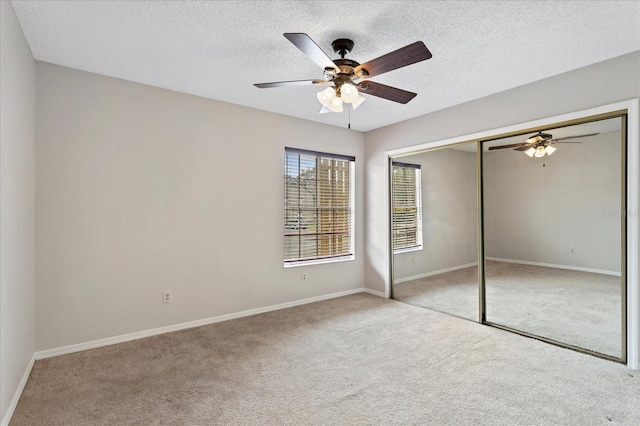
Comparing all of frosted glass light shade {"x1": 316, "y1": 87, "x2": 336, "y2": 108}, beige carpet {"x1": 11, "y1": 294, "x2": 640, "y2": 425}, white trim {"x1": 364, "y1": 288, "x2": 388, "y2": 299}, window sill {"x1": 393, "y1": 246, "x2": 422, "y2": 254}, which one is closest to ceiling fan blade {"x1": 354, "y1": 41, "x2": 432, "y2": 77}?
frosted glass light shade {"x1": 316, "y1": 87, "x2": 336, "y2": 108}

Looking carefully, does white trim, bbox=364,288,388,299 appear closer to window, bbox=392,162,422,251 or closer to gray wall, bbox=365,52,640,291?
gray wall, bbox=365,52,640,291

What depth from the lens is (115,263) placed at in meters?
3.11

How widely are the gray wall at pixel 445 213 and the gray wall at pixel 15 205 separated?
13.6 ft

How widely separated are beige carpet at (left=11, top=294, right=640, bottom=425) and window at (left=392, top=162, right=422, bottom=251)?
145cm

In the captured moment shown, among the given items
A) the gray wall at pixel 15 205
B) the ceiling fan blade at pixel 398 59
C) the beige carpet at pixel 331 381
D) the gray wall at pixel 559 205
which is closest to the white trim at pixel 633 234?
the gray wall at pixel 559 205

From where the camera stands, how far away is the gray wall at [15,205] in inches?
75.9

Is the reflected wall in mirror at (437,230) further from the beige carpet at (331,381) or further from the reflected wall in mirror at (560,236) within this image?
the beige carpet at (331,381)

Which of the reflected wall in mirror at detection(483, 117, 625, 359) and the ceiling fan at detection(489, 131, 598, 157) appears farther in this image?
the ceiling fan at detection(489, 131, 598, 157)

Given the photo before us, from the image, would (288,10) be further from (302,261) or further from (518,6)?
(302,261)

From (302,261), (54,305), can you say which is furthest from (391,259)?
(54,305)

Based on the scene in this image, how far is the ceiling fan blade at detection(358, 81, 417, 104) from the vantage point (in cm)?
251

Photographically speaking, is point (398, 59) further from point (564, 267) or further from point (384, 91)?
point (564, 267)

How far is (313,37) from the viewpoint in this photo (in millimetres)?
2422

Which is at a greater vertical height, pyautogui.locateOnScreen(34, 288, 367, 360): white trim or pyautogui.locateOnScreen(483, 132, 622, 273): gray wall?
pyautogui.locateOnScreen(483, 132, 622, 273): gray wall
